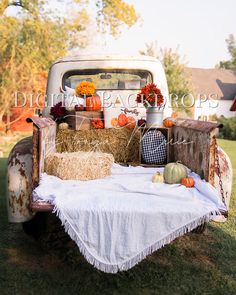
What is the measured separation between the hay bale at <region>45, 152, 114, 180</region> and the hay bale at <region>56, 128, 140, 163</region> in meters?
0.86

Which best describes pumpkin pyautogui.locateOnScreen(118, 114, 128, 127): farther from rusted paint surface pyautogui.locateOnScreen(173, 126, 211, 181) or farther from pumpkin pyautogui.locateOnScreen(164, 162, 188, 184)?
pumpkin pyautogui.locateOnScreen(164, 162, 188, 184)

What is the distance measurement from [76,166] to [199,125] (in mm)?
1123

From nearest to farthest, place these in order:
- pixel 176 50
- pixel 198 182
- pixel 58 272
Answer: pixel 198 182 → pixel 58 272 → pixel 176 50

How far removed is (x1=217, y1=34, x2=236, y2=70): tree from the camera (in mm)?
69250

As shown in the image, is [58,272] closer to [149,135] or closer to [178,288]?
[178,288]

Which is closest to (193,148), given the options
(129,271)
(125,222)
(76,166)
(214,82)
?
(76,166)

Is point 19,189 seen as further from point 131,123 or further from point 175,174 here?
point 131,123

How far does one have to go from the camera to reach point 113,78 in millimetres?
5793

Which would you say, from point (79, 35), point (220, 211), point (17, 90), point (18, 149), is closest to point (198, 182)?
point (220, 211)

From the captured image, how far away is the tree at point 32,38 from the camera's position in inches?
669

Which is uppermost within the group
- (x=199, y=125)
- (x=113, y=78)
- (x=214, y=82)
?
(x=113, y=78)

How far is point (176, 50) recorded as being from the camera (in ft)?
101

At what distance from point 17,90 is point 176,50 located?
16.4 metres

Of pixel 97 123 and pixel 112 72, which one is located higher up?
pixel 112 72
